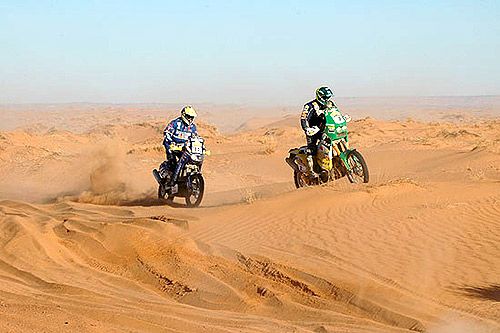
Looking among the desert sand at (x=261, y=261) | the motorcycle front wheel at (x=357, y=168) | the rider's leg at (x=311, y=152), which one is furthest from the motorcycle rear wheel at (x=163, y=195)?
the motorcycle front wheel at (x=357, y=168)

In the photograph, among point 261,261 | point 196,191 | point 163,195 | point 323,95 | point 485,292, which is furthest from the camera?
point 163,195

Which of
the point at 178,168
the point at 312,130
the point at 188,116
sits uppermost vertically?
the point at 188,116

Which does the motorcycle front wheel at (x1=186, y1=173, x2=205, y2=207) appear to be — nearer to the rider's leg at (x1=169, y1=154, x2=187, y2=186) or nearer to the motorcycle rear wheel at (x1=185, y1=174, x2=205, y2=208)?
the motorcycle rear wheel at (x1=185, y1=174, x2=205, y2=208)

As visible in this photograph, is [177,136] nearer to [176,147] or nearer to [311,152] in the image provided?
[176,147]

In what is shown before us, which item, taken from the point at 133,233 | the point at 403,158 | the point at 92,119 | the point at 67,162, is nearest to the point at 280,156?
the point at 403,158

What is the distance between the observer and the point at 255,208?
11.8 meters

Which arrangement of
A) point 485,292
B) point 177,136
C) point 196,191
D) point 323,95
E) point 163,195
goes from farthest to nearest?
point 163,195 < point 196,191 < point 177,136 < point 323,95 < point 485,292

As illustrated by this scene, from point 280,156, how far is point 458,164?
9541mm

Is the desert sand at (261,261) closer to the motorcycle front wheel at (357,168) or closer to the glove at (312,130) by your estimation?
the motorcycle front wheel at (357,168)

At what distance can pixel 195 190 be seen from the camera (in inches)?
541

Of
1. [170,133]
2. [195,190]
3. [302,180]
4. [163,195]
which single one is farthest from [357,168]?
[163,195]

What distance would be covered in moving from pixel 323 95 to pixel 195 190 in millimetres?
2822

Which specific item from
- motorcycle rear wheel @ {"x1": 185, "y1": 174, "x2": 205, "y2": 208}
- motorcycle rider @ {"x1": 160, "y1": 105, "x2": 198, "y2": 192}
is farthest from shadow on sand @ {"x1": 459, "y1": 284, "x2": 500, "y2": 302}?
motorcycle rider @ {"x1": 160, "y1": 105, "x2": 198, "y2": 192}

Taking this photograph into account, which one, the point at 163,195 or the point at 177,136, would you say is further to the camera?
the point at 163,195
